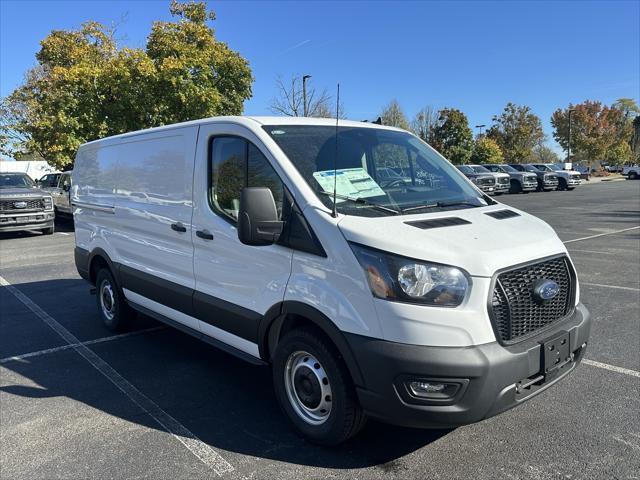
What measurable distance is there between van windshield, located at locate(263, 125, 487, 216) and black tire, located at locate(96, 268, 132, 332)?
3.01 m

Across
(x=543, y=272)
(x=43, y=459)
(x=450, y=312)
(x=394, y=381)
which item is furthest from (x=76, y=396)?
(x=543, y=272)

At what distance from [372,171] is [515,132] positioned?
197 feet

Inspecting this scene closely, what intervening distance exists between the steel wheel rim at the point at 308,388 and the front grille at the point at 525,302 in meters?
1.07

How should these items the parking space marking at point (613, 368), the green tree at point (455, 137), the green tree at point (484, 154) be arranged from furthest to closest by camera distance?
1. the green tree at point (484, 154)
2. the green tree at point (455, 137)
3. the parking space marking at point (613, 368)

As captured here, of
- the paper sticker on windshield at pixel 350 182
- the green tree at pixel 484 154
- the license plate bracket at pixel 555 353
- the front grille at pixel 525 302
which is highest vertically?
the green tree at pixel 484 154

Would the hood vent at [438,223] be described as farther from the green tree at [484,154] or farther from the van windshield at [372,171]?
the green tree at [484,154]

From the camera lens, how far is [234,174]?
376cm

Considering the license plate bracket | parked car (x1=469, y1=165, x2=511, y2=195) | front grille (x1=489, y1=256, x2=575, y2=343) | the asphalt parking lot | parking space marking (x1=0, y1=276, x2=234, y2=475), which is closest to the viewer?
front grille (x1=489, y1=256, x2=575, y2=343)

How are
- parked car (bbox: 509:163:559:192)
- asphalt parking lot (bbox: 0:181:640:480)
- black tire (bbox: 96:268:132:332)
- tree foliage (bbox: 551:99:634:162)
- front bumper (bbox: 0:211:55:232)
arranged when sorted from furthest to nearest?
tree foliage (bbox: 551:99:634:162) → parked car (bbox: 509:163:559:192) → front bumper (bbox: 0:211:55:232) → black tire (bbox: 96:268:132:332) → asphalt parking lot (bbox: 0:181:640:480)

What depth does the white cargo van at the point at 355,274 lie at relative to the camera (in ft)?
8.91

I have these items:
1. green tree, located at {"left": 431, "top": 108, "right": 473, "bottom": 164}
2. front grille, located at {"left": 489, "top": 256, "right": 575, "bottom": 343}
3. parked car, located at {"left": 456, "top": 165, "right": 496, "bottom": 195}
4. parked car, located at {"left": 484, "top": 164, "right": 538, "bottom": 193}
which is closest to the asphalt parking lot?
front grille, located at {"left": 489, "top": 256, "right": 575, "bottom": 343}

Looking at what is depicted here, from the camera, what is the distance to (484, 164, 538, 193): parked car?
105 ft

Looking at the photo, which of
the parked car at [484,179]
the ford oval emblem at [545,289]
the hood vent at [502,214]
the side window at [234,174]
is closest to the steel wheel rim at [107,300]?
the side window at [234,174]

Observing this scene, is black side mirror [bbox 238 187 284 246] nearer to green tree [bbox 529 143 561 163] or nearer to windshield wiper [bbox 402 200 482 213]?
windshield wiper [bbox 402 200 482 213]
